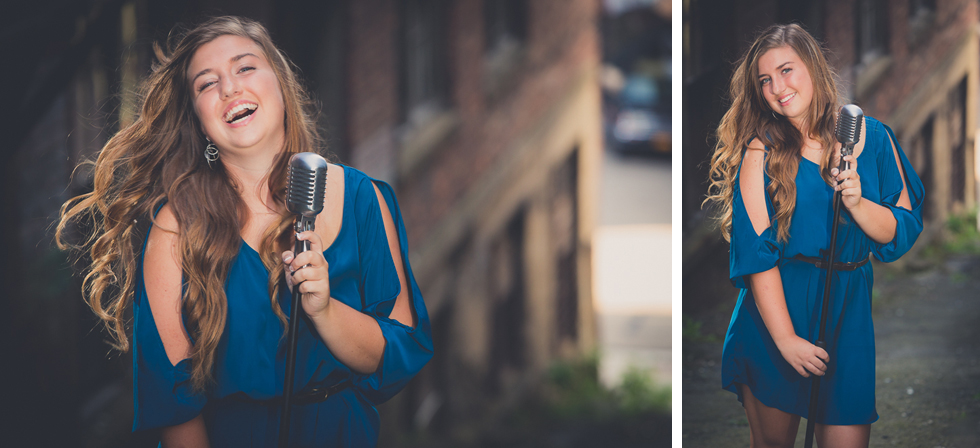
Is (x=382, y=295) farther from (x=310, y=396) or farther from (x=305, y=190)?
(x=305, y=190)

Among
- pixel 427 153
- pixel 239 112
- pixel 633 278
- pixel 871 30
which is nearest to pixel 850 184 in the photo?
pixel 871 30

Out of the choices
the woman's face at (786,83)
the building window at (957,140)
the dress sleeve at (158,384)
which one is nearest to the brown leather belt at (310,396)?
the dress sleeve at (158,384)

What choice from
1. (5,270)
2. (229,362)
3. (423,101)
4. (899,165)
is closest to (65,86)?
(5,270)

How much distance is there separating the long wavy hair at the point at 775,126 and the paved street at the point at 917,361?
1.08 feet

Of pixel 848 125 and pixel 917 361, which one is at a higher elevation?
pixel 848 125

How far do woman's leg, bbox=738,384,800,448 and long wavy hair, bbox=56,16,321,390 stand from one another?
1.52 meters

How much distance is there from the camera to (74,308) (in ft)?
7.41

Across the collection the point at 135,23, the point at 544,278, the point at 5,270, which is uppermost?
the point at 135,23

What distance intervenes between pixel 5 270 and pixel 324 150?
1.03 metres

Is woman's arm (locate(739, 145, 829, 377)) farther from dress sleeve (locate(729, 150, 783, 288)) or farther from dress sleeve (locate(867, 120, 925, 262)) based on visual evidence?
dress sleeve (locate(867, 120, 925, 262))

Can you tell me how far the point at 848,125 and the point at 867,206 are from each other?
0.83ft

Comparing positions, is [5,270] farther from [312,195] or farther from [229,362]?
[312,195]

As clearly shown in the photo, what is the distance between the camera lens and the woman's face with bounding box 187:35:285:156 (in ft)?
6.59

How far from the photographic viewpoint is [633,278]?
326 centimetres
